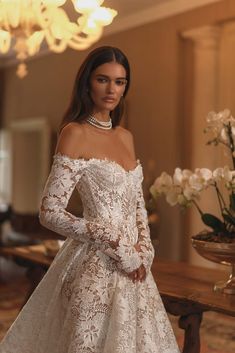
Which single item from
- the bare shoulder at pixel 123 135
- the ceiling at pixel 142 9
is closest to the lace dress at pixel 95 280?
the bare shoulder at pixel 123 135

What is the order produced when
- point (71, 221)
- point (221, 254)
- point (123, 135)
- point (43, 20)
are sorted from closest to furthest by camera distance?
point (71, 221) < point (123, 135) < point (221, 254) < point (43, 20)

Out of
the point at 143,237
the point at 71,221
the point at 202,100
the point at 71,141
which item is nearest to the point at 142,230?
the point at 143,237

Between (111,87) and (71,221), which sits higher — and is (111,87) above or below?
above

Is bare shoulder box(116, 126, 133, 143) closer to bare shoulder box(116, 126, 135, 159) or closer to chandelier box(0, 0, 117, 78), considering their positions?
bare shoulder box(116, 126, 135, 159)

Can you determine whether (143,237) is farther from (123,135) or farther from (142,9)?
(142,9)

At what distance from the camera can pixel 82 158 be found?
181 cm

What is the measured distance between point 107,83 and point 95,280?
659 millimetres

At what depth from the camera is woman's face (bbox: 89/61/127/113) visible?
1848 millimetres

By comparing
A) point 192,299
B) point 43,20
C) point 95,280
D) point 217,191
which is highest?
point 43,20

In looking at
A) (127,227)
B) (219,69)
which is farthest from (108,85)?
(219,69)

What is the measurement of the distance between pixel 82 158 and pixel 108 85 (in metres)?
0.27

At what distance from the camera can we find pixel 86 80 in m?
1.87

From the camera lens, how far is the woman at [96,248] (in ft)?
5.72

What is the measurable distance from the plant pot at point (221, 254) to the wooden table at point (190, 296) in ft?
0.14
